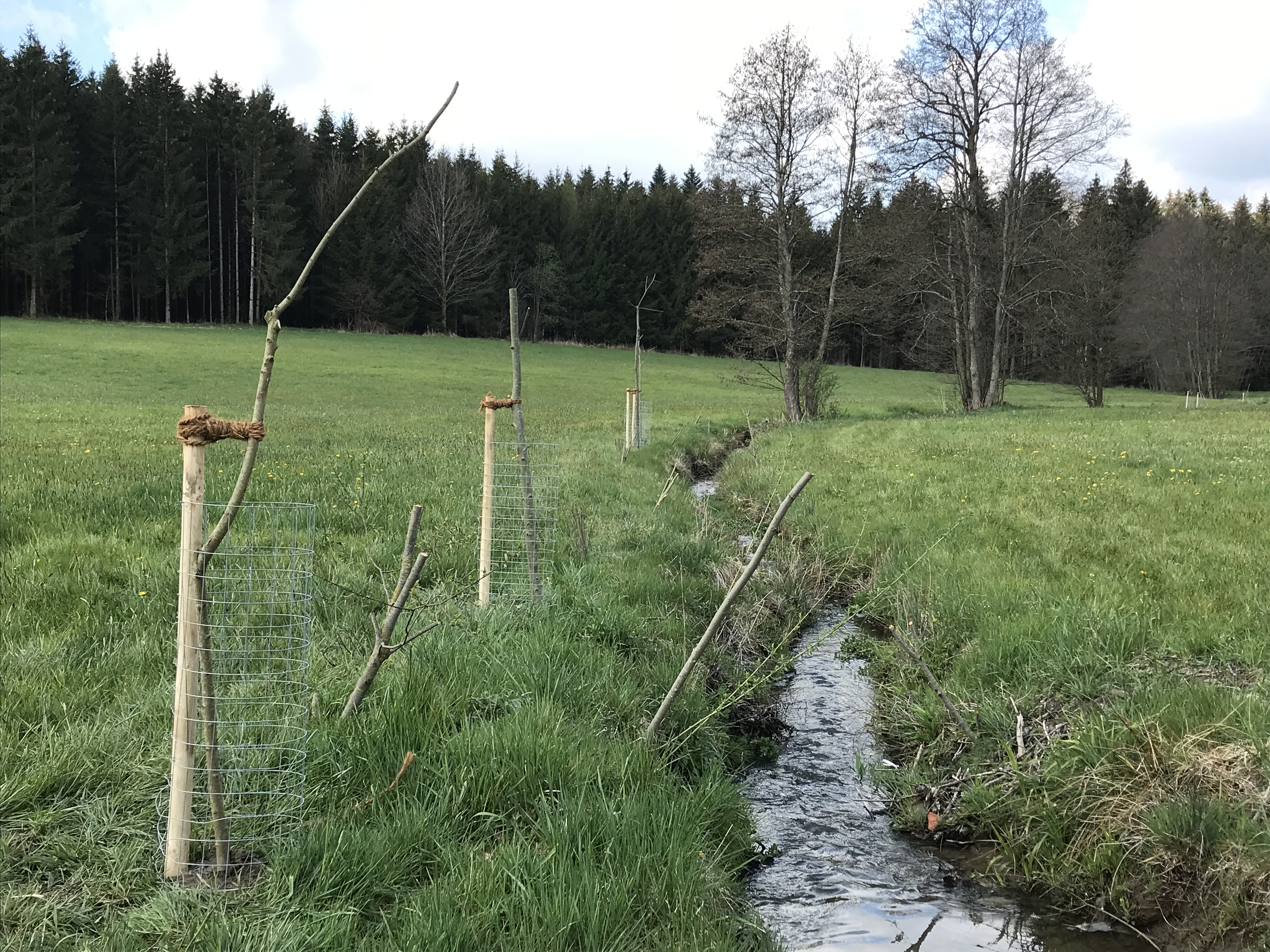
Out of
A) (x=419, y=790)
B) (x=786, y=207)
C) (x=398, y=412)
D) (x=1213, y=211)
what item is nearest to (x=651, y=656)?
(x=419, y=790)

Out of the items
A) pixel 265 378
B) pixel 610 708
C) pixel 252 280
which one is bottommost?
pixel 610 708

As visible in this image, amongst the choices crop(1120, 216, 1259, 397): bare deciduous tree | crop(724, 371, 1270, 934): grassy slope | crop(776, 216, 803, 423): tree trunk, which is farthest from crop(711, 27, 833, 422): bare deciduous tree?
→ crop(1120, 216, 1259, 397): bare deciduous tree

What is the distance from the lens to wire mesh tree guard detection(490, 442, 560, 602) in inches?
230

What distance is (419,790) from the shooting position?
334cm

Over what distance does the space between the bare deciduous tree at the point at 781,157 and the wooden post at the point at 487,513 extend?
22.0 m

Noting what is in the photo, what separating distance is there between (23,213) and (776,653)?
5278 cm

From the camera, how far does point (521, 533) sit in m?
7.75

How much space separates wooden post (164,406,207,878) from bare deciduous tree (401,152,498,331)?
2237 inches

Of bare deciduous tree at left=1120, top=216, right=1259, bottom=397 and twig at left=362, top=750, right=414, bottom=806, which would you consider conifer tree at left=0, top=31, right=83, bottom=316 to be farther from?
bare deciduous tree at left=1120, top=216, right=1259, bottom=397

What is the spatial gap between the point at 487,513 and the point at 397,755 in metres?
2.54

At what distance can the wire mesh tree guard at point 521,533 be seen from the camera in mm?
5836

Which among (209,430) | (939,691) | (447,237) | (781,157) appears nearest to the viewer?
(209,430)

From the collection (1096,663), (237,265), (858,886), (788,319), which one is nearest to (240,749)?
(858,886)

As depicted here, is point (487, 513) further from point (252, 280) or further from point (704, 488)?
point (252, 280)
